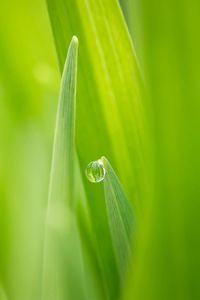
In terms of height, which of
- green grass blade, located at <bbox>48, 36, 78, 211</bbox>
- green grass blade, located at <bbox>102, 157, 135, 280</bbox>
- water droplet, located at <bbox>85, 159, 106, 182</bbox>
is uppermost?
green grass blade, located at <bbox>48, 36, 78, 211</bbox>

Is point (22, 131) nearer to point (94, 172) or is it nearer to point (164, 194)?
point (94, 172)

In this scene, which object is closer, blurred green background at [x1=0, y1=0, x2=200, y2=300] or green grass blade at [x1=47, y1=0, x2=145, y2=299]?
blurred green background at [x1=0, y1=0, x2=200, y2=300]

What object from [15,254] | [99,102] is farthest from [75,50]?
[15,254]

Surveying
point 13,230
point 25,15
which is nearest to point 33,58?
point 25,15

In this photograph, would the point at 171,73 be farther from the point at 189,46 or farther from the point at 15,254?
the point at 15,254

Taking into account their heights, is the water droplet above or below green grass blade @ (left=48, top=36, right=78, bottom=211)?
below

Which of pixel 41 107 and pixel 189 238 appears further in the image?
pixel 41 107

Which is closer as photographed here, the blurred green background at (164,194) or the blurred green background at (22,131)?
the blurred green background at (164,194)

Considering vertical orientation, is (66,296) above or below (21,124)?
below
